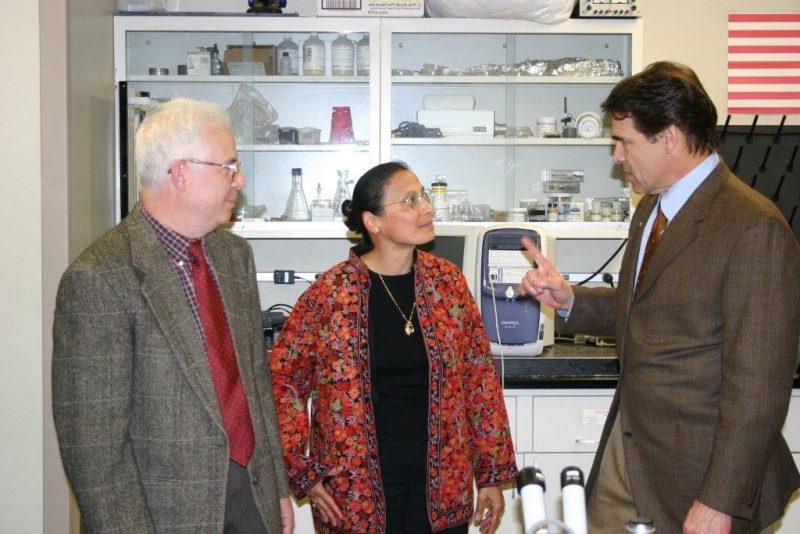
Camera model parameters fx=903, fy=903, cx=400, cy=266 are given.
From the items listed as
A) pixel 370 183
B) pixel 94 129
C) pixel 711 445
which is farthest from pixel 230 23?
pixel 711 445

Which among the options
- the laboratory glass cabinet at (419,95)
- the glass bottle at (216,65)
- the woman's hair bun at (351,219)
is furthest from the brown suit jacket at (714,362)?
the glass bottle at (216,65)

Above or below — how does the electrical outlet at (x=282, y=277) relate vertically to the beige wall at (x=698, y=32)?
below

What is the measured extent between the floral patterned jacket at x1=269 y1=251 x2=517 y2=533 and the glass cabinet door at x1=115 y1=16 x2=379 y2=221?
1.46 metres

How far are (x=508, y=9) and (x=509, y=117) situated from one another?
0.45 m

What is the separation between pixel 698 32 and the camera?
377cm

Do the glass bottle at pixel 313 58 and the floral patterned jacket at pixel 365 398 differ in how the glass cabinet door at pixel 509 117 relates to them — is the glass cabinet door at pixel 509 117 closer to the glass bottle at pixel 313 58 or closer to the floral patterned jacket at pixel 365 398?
the glass bottle at pixel 313 58

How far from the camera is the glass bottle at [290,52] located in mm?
3625

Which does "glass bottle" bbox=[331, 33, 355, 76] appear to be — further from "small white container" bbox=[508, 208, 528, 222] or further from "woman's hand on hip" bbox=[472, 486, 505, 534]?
"woman's hand on hip" bbox=[472, 486, 505, 534]

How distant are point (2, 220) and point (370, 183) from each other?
50.2 inches

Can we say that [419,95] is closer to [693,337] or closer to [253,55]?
[253,55]

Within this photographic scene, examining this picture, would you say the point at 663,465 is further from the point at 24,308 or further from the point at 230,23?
the point at 230,23

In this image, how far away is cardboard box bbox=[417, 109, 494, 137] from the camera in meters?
3.65

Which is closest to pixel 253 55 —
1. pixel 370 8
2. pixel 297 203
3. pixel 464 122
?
pixel 370 8

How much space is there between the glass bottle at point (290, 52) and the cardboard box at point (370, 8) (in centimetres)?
20
